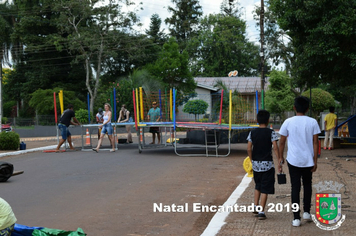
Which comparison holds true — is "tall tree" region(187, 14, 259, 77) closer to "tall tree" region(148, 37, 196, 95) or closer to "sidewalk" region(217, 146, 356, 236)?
"tall tree" region(148, 37, 196, 95)

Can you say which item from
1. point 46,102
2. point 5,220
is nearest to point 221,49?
point 46,102

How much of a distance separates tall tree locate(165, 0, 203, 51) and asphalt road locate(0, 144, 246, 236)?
54.0 meters

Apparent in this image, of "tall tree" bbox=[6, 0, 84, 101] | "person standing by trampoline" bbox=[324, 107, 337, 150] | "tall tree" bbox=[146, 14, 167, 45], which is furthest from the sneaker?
"tall tree" bbox=[146, 14, 167, 45]

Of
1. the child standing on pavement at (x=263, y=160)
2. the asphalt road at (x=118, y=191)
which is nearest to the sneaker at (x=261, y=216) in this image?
the child standing on pavement at (x=263, y=160)

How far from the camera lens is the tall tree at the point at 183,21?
2665 inches

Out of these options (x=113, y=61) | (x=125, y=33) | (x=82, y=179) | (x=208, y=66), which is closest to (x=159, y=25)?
(x=208, y=66)

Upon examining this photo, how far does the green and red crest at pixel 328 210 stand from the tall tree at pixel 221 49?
58463 millimetres

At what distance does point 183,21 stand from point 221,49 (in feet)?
24.1

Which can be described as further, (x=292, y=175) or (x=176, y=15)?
(x=176, y=15)

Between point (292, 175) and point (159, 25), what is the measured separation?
197 ft

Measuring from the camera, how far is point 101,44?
43031 mm

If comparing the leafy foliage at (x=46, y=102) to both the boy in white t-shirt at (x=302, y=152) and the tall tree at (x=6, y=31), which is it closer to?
the tall tree at (x=6, y=31)

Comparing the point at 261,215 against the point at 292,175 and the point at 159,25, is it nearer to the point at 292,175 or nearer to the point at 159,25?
the point at 292,175

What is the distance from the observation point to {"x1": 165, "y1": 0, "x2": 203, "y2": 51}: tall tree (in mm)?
67688
